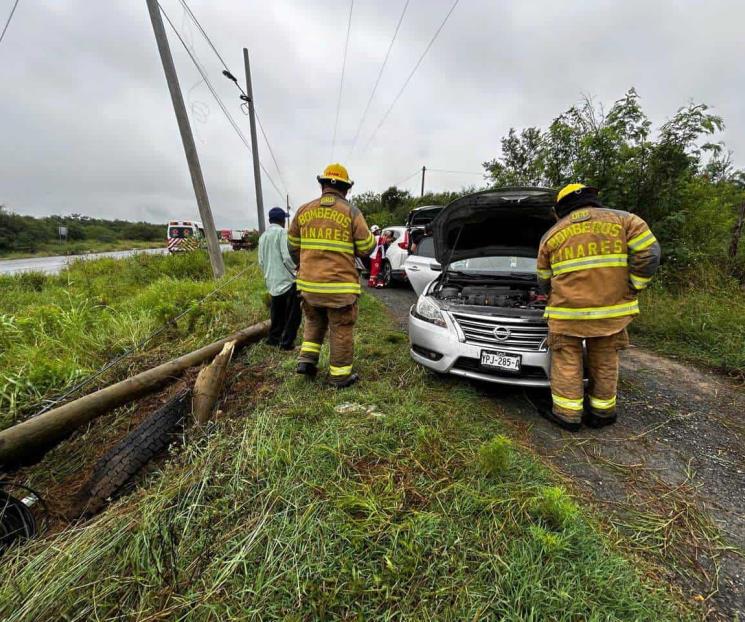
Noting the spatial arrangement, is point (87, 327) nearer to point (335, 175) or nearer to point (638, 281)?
point (335, 175)

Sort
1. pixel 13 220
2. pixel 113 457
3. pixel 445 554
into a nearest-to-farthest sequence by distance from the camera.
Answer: pixel 445 554 < pixel 113 457 < pixel 13 220

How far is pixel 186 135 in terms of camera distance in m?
5.81

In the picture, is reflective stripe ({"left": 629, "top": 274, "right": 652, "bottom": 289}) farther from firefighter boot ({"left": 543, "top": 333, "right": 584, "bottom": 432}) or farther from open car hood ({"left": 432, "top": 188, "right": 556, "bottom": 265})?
open car hood ({"left": 432, "top": 188, "right": 556, "bottom": 265})

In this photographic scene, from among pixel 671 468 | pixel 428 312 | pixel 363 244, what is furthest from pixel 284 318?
pixel 671 468

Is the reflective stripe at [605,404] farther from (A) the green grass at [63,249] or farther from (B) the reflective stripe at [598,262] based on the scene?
(A) the green grass at [63,249]

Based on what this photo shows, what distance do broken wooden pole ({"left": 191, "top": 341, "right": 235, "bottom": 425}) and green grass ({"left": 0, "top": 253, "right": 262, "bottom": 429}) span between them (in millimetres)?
1176

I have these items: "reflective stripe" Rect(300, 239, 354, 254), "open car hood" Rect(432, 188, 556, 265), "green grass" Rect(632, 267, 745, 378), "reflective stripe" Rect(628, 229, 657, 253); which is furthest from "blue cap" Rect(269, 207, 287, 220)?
"green grass" Rect(632, 267, 745, 378)

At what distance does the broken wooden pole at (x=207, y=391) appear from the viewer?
2.19 meters

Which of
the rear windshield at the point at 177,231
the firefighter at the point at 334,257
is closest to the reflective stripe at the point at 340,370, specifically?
the firefighter at the point at 334,257

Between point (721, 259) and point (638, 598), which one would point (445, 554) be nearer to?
point (638, 598)

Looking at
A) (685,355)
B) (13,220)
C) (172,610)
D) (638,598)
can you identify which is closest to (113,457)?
(172,610)

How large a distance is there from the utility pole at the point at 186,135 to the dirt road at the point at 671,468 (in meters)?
5.94

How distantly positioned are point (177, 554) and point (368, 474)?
873 mm

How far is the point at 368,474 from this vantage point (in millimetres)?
1654
